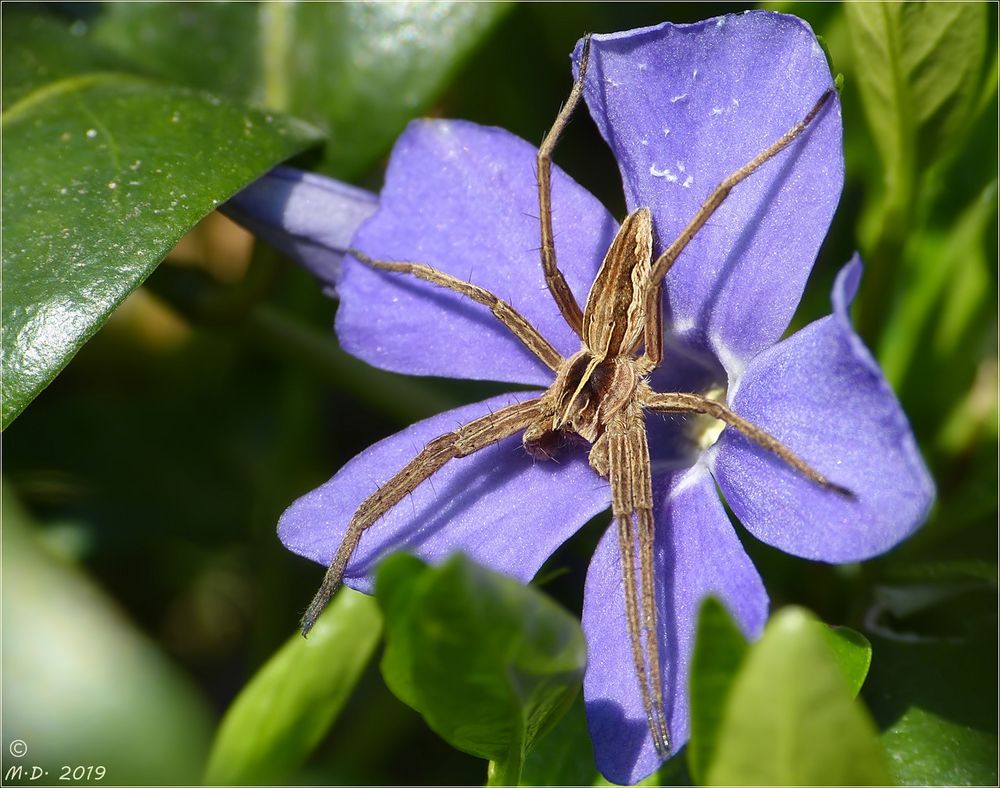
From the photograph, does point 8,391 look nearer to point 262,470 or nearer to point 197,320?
point 197,320

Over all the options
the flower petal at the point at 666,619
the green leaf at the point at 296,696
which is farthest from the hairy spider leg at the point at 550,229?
the green leaf at the point at 296,696

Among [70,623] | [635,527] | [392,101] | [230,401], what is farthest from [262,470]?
[635,527]

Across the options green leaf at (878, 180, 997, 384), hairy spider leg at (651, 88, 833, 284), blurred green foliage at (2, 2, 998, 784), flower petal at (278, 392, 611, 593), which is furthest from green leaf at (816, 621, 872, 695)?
green leaf at (878, 180, 997, 384)

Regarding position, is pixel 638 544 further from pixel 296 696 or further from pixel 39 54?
pixel 39 54

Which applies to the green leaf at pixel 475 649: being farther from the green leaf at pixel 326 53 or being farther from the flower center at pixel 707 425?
the green leaf at pixel 326 53

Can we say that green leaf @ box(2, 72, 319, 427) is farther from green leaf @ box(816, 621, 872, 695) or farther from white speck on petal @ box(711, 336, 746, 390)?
green leaf @ box(816, 621, 872, 695)
